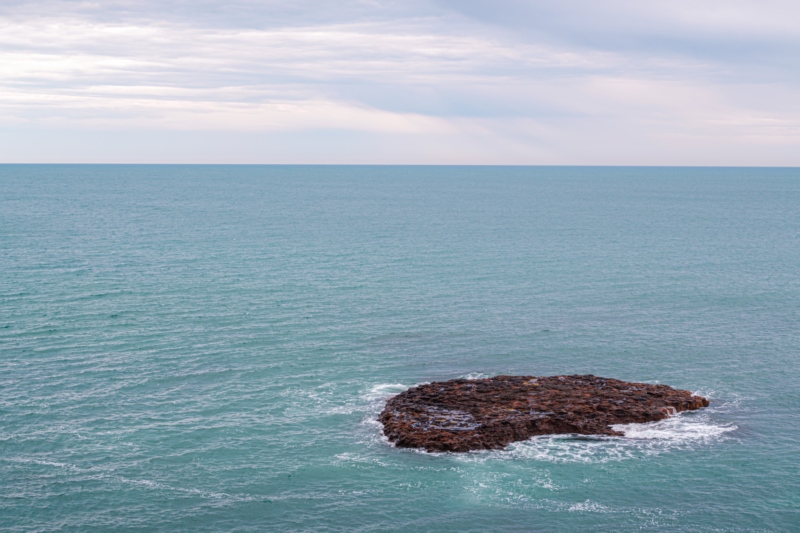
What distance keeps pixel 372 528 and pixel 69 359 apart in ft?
158

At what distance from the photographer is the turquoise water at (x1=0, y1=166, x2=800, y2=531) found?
196ft

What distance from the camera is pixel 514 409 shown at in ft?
249

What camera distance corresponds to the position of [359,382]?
280 ft

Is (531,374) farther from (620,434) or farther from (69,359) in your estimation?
(69,359)

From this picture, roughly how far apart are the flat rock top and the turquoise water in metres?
1.88

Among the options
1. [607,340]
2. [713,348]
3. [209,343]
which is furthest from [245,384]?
[713,348]

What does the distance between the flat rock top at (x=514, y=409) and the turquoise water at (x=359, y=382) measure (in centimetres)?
188

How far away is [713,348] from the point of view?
9731 cm

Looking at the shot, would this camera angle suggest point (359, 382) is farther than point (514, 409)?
Yes

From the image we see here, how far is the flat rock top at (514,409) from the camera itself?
7056 cm

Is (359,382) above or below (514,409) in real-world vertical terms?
below

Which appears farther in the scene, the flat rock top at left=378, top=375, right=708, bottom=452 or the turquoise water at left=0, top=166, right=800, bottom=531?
the flat rock top at left=378, top=375, right=708, bottom=452

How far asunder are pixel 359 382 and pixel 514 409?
17929mm

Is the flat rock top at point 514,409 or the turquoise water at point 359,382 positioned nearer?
the turquoise water at point 359,382
